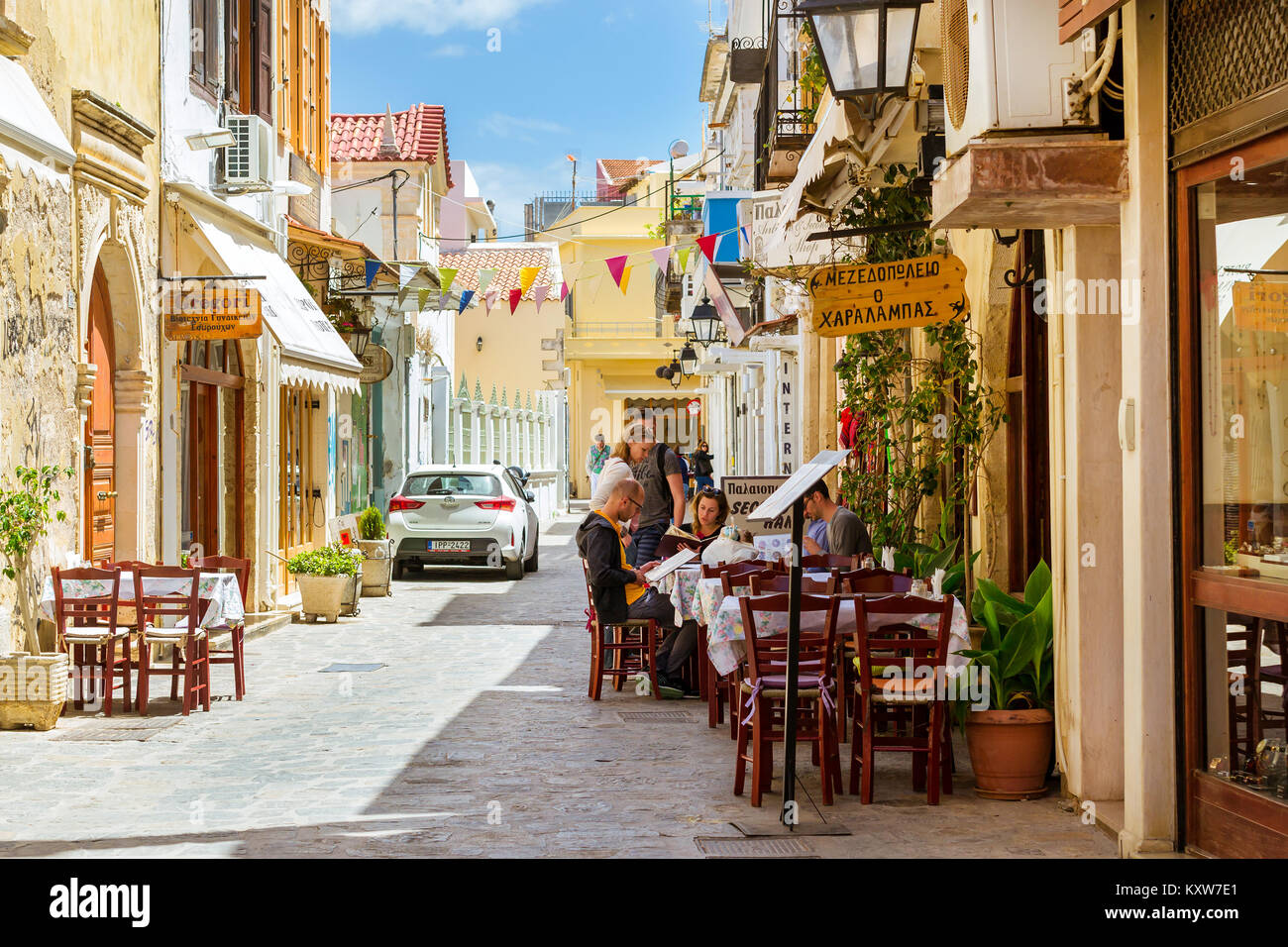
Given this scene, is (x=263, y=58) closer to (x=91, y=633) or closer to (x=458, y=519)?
(x=458, y=519)

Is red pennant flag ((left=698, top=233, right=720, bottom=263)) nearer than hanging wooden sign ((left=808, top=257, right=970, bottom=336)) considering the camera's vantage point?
No

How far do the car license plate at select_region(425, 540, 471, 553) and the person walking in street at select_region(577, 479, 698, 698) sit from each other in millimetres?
10158

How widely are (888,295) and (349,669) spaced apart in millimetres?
5833

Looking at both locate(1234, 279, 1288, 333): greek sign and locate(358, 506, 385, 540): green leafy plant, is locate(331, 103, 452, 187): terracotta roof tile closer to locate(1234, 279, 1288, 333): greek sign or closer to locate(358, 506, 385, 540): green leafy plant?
locate(358, 506, 385, 540): green leafy plant

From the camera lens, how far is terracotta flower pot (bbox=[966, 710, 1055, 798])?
7.00 m

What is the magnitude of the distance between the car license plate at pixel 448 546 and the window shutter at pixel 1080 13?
15237 mm

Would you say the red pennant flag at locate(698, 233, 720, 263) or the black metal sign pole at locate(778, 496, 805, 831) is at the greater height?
the red pennant flag at locate(698, 233, 720, 263)

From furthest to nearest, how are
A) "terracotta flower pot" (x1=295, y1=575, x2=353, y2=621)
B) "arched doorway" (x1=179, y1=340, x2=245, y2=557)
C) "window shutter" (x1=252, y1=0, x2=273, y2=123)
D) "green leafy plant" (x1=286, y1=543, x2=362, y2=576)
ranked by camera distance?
"window shutter" (x1=252, y1=0, x2=273, y2=123)
"green leafy plant" (x1=286, y1=543, x2=362, y2=576)
"terracotta flower pot" (x1=295, y1=575, x2=353, y2=621)
"arched doorway" (x1=179, y1=340, x2=245, y2=557)

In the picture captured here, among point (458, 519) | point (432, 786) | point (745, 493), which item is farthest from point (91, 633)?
point (458, 519)

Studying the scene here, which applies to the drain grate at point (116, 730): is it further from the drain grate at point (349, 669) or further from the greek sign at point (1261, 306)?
the greek sign at point (1261, 306)

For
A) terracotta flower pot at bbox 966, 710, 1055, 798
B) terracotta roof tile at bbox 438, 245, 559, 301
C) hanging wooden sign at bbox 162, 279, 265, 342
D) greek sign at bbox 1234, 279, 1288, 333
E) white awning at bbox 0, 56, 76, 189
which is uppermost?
terracotta roof tile at bbox 438, 245, 559, 301

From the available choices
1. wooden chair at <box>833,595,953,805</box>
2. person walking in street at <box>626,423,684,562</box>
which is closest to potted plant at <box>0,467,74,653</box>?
wooden chair at <box>833,595,953,805</box>

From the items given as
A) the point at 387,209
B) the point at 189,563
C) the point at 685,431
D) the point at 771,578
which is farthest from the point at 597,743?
the point at 685,431

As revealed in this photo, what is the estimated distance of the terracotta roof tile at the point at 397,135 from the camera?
31.4 metres
